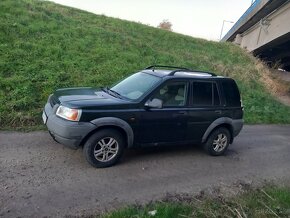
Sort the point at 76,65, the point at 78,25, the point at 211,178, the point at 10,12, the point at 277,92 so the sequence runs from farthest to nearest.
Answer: the point at 277,92, the point at 78,25, the point at 10,12, the point at 76,65, the point at 211,178

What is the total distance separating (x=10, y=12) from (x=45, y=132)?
9.29 meters

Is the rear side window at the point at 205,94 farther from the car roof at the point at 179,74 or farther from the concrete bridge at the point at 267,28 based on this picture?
the concrete bridge at the point at 267,28

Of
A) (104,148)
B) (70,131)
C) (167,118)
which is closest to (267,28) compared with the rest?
(167,118)

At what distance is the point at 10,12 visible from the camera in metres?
14.6

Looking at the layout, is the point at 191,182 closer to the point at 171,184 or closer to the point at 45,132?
the point at 171,184

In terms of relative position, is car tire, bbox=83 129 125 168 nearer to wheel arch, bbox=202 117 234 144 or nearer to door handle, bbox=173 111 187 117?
door handle, bbox=173 111 187 117

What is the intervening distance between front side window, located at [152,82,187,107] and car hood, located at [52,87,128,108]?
77 cm

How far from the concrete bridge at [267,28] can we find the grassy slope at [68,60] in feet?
6.89

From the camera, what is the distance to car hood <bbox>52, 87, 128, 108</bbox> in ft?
18.9

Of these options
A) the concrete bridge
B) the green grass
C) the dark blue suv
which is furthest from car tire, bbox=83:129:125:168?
the concrete bridge

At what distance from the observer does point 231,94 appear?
7469 millimetres

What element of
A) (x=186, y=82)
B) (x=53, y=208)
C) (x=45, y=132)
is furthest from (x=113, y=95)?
(x=53, y=208)

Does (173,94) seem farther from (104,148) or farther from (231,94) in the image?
(104,148)

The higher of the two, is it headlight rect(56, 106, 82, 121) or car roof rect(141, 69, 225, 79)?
car roof rect(141, 69, 225, 79)
